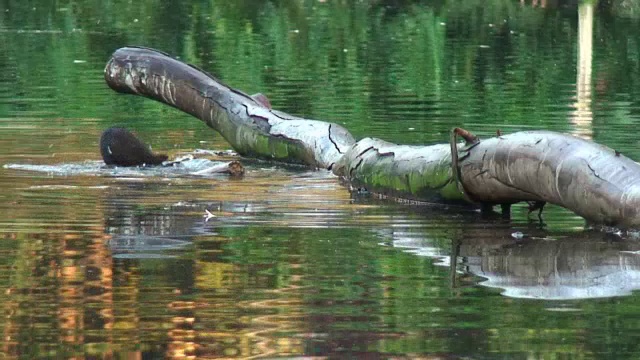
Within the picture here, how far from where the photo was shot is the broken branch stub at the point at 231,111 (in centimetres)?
1526

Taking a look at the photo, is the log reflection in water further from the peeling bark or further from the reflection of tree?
the reflection of tree

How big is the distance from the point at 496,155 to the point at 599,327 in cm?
385

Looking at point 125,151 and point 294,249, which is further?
point 125,151

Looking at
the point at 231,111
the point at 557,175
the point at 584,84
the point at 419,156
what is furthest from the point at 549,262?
the point at 584,84

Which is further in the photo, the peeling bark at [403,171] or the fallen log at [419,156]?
the peeling bark at [403,171]

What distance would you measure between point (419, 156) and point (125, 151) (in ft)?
10.2

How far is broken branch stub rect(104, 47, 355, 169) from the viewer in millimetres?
15258

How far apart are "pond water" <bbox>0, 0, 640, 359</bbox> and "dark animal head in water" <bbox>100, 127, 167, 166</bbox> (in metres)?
0.19

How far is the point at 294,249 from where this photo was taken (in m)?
10.2

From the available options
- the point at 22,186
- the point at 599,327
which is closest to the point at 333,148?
the point at 22,186

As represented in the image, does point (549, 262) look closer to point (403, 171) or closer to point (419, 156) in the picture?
point (419, 156)

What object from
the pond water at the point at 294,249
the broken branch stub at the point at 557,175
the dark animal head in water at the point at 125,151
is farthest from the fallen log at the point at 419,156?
the dark animal head in water at the point at 125,151

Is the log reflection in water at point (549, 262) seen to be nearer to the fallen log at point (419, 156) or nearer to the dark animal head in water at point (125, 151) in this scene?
the fallen log at point (419, 156)

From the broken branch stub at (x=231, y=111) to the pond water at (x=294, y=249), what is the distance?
25 cm
